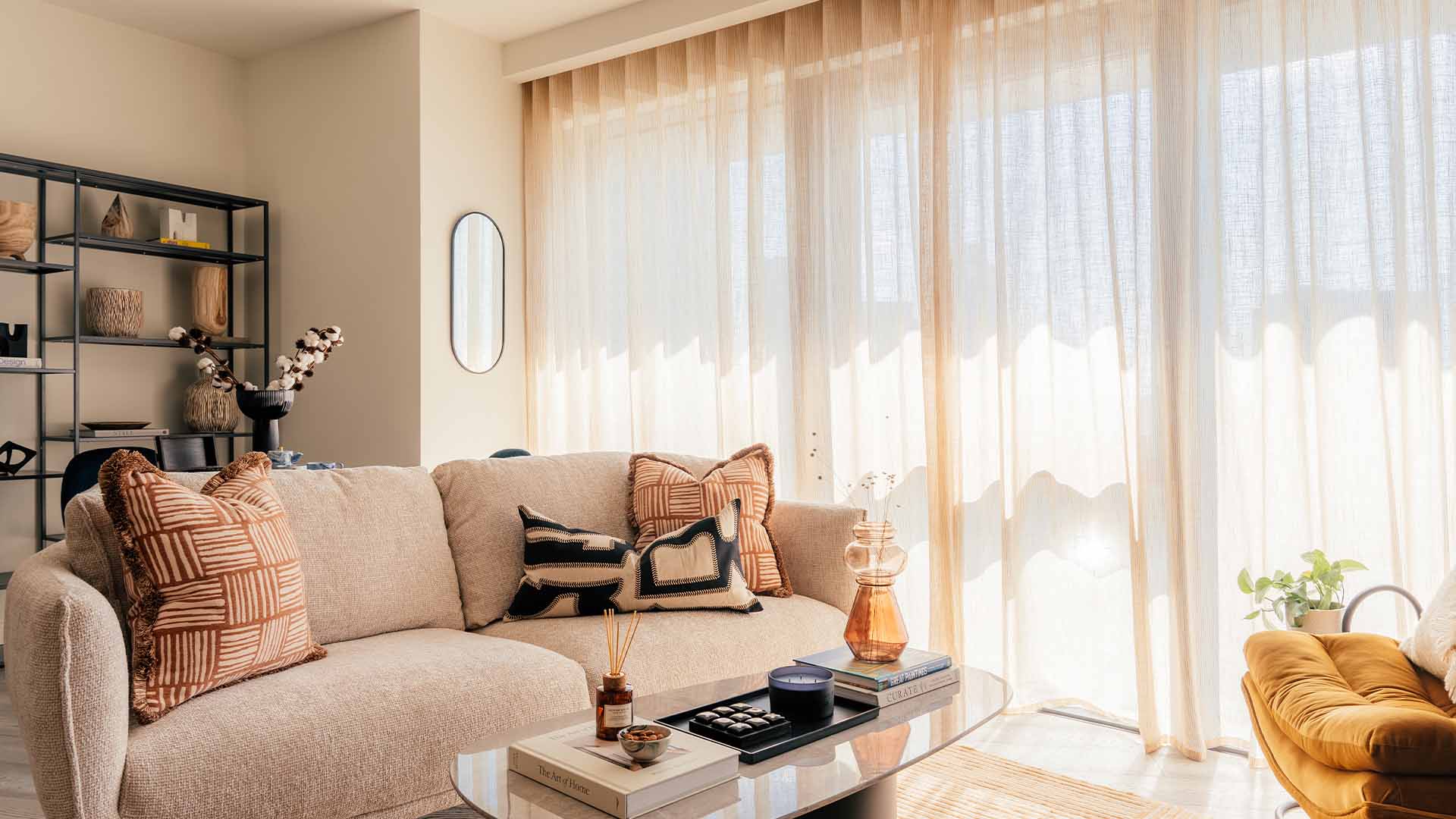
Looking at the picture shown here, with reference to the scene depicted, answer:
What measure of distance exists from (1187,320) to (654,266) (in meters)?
2.23

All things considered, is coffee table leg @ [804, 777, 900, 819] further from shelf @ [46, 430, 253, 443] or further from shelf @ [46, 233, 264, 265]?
shelf @ [46, 233, 264, 265]

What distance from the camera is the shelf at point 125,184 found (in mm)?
3906

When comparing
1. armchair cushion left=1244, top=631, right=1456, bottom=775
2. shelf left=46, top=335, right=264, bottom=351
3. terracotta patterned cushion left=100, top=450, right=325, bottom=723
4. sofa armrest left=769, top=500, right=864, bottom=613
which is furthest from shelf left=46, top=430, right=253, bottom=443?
armchair cushion left=1244, top=631, right=1456, bottom=775

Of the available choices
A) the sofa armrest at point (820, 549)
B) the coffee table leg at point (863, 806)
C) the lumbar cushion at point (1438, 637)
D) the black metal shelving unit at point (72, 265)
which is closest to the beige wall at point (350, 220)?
the black metal shelving unit at point (72, 265)

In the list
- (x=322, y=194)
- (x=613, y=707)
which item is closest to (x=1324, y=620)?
(x=613, y=707)

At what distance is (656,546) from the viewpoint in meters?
2.71

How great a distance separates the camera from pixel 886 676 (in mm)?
1823

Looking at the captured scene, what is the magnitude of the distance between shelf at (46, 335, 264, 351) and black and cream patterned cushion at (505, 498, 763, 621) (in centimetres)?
262

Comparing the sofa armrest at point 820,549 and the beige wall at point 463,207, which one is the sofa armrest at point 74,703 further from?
the beige wall at point 463,207

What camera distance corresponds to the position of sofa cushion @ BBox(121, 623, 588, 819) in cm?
167

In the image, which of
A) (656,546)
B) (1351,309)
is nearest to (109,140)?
(656,546)

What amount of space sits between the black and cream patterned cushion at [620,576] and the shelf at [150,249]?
276 centimetres

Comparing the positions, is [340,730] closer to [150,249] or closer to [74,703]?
[74,703]

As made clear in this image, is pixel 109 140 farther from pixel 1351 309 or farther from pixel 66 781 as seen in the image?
pixel 1351 309
